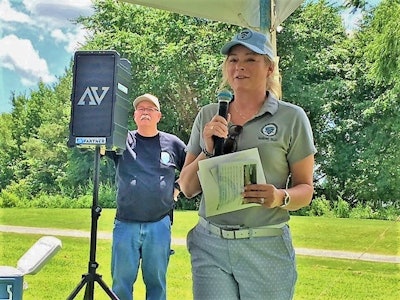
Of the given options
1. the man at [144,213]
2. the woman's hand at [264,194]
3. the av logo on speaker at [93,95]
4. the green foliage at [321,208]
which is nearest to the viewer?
the woman's hand at [264,194]

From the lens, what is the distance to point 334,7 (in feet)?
12.3

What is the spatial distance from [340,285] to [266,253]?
227cm

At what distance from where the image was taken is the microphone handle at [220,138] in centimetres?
146

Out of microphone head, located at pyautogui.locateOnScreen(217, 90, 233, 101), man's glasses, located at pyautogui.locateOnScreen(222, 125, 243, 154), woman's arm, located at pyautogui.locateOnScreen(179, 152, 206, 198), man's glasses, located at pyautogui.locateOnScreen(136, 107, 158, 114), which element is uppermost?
man's glasses, located at pyautogui.locateOnScreen(136, 107, 158, 114)

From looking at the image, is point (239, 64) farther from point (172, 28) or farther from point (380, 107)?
point (380, 107)

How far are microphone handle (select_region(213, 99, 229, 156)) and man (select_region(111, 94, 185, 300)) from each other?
1.34 m

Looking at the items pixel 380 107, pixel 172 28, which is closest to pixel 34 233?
pixel 172 28

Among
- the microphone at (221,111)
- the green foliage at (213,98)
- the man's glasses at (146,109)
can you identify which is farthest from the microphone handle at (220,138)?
the green foliage at (213,98)

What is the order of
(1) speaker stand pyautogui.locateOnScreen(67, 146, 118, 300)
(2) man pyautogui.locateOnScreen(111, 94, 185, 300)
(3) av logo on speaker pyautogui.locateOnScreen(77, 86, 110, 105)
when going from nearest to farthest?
(1) speaker stand pyautogui.locateOnScreen(67, 146, 118, 300) → (3) av logo on speaker pyautogui.locateOnScreen(77, 86, 110, 105) → (2) man pyautogui.locateOnScreen(111, 94, 185, 300)

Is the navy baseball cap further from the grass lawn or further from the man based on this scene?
the grass lawn

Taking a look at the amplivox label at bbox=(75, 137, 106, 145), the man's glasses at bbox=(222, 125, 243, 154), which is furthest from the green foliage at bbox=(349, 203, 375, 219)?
the man's glasses at bbox=(222, 125, 243, 154)

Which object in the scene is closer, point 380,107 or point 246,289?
point 246,289

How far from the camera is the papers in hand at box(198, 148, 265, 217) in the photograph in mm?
1423

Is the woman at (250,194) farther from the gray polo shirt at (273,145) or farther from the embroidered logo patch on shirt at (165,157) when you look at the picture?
Answer: the embroidered logo patch on shirt at (165,157)
